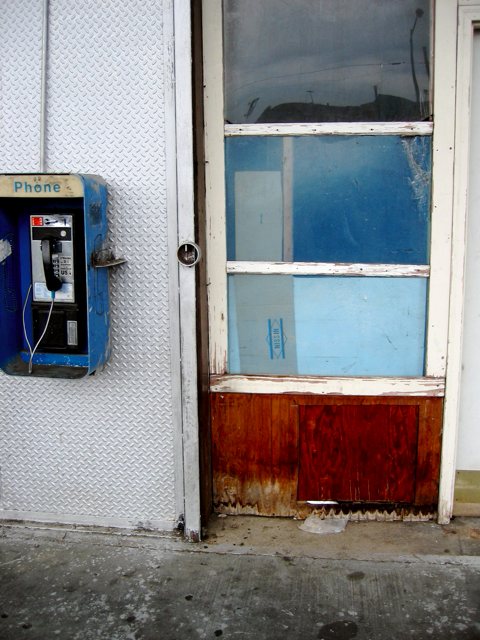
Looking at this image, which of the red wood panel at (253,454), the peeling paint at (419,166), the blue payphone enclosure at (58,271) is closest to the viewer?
the blue payphone enclosure at (58,271)

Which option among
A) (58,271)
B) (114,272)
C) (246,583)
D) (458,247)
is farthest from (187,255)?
(246,583)

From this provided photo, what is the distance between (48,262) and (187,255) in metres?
0.61

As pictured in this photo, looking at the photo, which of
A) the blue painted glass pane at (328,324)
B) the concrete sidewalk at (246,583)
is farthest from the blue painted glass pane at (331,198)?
the concrete sidewalk at (246,583)

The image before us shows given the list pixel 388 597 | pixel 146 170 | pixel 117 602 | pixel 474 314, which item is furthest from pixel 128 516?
pixel 474 314

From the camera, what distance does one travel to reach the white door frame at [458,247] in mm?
3115

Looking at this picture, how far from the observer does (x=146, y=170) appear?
3201 millimetres

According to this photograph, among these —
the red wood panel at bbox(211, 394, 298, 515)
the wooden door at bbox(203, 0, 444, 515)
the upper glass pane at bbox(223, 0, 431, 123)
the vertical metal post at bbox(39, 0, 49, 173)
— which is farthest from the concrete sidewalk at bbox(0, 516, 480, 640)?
the upper glass pane at bbox(223, 0, 431, 123)

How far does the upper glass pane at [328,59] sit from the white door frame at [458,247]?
0.15 metres

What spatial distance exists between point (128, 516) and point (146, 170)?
1.69m

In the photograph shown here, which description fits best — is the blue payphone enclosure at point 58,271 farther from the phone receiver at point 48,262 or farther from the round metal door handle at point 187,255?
the round metal door handle at point 187,255

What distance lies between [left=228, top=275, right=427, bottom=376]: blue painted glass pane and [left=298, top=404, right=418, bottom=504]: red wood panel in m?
0.21

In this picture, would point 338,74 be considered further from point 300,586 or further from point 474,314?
point 300,586

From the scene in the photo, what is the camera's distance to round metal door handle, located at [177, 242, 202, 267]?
10.4 ft

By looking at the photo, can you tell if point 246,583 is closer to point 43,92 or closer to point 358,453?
point 358,453
